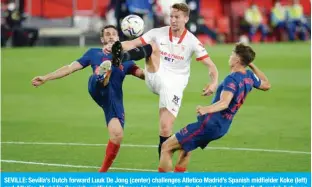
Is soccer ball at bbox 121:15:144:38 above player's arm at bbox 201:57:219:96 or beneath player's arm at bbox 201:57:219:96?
above

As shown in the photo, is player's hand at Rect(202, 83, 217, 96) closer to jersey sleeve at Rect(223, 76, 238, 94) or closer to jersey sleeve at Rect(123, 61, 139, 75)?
jersey sleeve at Rect(223, 76, 238, 94)

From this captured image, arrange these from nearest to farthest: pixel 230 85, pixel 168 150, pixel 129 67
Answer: pixel 230 85 < pixel 168 150 < pixel 129 67

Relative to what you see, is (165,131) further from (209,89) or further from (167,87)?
(209,89)

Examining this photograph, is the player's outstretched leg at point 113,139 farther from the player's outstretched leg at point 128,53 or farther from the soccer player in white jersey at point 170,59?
the player's outstretched leg at point 128,53

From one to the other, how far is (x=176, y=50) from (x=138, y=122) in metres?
7.28

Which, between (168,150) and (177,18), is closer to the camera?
(168,150)

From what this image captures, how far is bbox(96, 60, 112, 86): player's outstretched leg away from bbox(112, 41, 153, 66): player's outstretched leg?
114 mm

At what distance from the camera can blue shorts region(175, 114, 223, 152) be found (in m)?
13.4

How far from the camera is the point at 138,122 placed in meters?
22.0

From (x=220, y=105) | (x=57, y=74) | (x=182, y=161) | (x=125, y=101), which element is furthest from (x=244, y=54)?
(x=125, y=101)

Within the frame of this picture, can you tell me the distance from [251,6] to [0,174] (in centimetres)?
3835

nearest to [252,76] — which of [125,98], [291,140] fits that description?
[291,140]

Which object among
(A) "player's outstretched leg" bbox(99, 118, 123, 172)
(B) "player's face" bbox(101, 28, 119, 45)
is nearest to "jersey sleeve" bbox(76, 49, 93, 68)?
(B) "player's face" bbox(101, 28, 119, 45)

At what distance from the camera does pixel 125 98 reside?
26547mm
